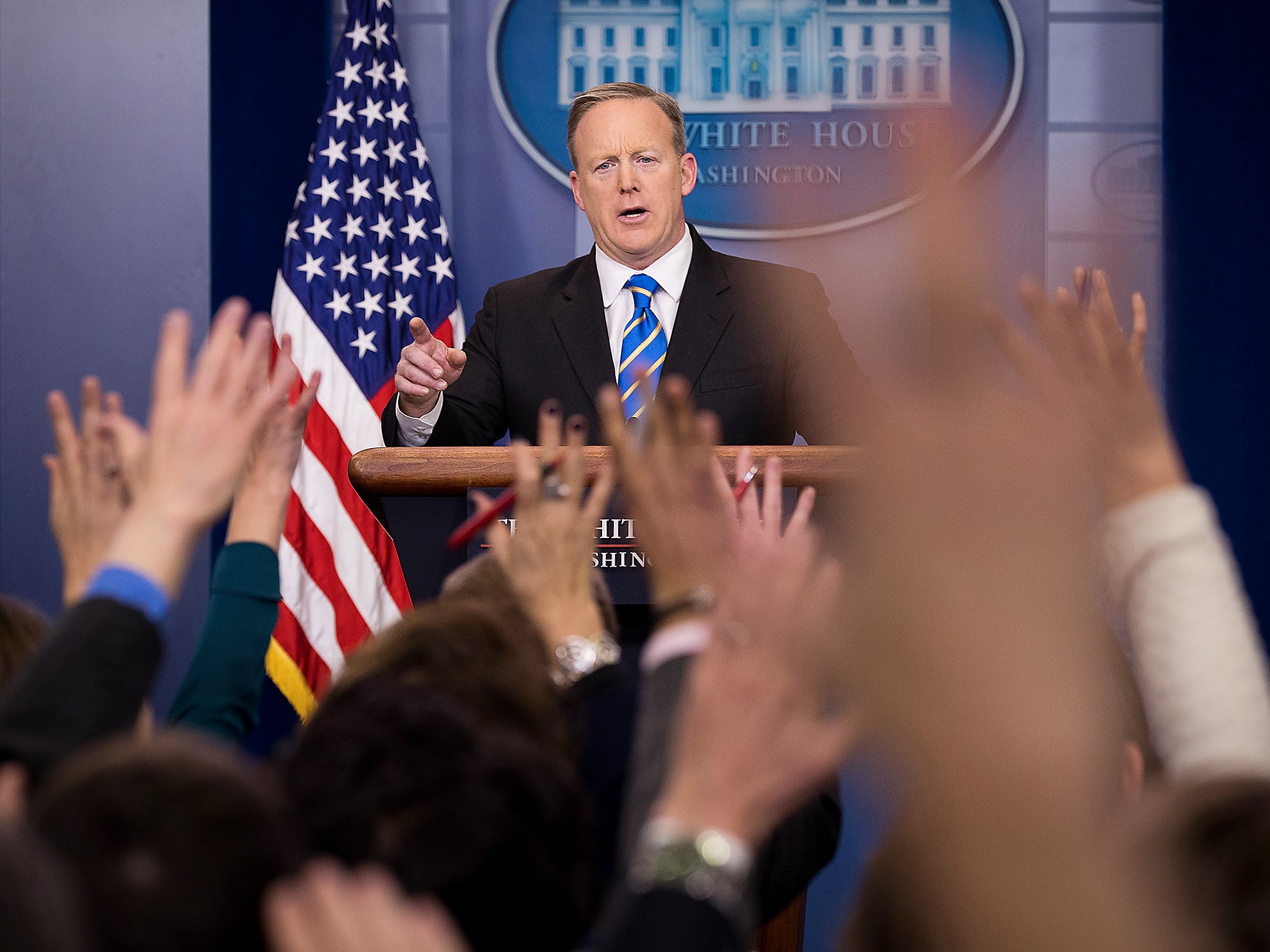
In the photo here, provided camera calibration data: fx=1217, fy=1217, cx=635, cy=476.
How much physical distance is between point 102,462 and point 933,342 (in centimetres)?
80

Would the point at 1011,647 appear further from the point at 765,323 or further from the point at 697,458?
the point at 765,323

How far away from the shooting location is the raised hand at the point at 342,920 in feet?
2.01

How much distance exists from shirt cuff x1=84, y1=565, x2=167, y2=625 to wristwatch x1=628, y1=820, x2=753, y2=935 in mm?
414

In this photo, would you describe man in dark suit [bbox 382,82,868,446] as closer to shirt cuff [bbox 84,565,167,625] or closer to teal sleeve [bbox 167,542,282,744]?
teal sleeve [bbox 167,542,282,744]

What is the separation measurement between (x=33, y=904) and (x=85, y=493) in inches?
25.3

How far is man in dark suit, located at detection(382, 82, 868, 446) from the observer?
8.19ft

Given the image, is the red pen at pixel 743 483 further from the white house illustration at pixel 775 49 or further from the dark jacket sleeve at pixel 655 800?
the white house illustration at pixel 775 49

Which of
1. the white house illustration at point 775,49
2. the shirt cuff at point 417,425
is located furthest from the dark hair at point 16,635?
the white house illustration at point 775,49

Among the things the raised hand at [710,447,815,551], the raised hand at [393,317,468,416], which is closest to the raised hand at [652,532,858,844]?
the raised hand at [710,447,815,551]

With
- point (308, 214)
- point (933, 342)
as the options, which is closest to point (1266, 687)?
point (933, 342)

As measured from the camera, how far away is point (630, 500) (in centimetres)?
92

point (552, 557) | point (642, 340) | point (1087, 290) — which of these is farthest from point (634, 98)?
point (552, 557)

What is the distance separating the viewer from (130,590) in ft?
2.92

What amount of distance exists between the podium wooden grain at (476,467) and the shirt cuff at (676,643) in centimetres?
82
